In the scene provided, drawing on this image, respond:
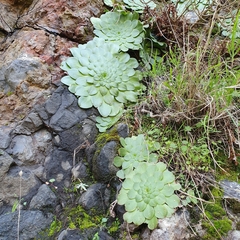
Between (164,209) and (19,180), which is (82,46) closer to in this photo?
(19,180)

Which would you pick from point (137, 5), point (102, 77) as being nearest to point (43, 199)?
point (102, 77)

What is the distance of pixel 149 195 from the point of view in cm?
117

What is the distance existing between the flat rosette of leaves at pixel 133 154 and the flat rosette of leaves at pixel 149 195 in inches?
3.3

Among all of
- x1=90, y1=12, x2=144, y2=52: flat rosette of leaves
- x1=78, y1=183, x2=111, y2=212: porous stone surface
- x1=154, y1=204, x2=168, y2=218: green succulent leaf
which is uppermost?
x1=90, y1=12, x2=144, y2=52: flat rosette of leaves

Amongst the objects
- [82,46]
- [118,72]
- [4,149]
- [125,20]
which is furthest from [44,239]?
[125,20]

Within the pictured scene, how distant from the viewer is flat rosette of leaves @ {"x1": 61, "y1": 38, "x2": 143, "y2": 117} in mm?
1638

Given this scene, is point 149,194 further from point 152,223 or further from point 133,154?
point 133,154

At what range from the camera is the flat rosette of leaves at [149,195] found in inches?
44.9

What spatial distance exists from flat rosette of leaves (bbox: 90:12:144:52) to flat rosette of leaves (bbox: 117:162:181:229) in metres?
0.98

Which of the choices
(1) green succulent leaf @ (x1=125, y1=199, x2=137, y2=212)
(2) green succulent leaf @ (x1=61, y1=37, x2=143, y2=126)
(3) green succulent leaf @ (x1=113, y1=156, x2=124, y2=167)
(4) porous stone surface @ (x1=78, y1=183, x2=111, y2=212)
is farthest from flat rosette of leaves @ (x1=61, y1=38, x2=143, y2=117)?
(1) green succulent leaf @ (x1=125, y1=199, x2=137, y2=212)

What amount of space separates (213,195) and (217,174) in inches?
5.4

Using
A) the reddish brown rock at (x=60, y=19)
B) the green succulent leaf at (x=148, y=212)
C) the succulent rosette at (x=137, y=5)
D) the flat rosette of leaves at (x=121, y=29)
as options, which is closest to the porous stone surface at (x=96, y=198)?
the green succulent leaf at (x=148, y=212)

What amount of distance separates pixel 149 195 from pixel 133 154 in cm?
27

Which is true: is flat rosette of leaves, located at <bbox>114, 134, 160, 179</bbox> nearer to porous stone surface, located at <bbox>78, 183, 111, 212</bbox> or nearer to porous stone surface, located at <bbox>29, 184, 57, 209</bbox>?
porous stone surface, located at <bbox>78, 183, 111, 212</bbox>
